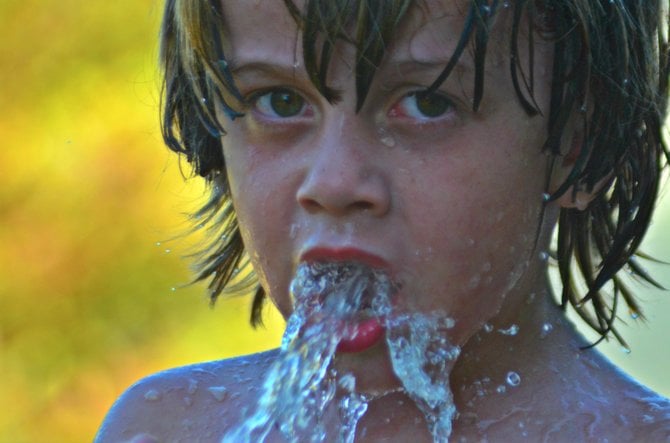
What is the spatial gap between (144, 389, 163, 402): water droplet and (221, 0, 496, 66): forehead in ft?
2.71

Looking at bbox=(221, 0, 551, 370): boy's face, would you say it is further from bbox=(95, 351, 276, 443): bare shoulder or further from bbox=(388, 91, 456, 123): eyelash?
bbox=(95, 351, 276, 443): bare shoulder

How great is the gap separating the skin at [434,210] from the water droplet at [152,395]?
552 mm

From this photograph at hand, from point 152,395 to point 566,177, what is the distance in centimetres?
101

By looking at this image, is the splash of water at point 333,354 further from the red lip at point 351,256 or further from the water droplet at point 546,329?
the water droplet at point 546,329

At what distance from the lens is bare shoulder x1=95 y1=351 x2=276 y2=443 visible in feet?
7.88

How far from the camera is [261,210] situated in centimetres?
203

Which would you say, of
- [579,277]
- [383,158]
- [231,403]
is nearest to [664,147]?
[579,277]

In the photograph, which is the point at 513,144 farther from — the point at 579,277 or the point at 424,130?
the point at 579,277

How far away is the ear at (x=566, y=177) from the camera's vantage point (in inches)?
82.6

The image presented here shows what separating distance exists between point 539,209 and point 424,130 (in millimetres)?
269

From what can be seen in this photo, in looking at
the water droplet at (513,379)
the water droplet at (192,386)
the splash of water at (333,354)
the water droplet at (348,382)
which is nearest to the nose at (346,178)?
the splash of water at (333,354)

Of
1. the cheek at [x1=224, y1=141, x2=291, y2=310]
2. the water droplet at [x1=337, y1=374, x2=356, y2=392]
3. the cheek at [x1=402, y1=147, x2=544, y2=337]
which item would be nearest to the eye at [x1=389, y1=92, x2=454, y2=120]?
the cheek at [x1=402, y1=147, x2=544, y2=337]

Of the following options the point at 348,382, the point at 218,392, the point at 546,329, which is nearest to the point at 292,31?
the point at 348,382

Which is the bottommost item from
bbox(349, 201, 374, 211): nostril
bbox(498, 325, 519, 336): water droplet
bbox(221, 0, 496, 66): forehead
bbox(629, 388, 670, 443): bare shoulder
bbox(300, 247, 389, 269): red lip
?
bbox(629, 388, 670, 443): bare shoulder
